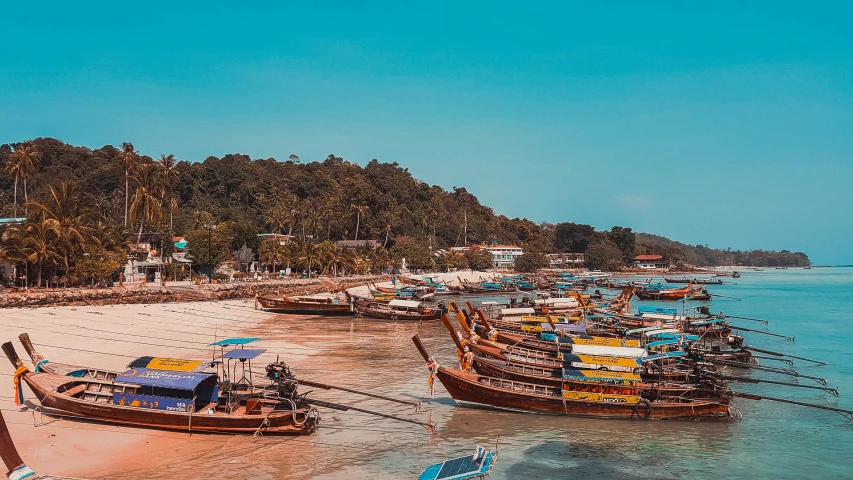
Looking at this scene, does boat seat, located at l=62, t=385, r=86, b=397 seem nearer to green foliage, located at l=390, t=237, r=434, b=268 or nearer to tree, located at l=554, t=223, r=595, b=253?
green foliage, located at l=390, t=237, r=434, b=268

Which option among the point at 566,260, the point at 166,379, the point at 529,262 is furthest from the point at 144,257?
the point at 566,260

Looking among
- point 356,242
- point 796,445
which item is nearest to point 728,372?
point 796,445

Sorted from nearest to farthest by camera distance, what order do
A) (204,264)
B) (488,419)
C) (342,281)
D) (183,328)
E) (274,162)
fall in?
(488,419)
(183,328)
(204,264)
(342,281)
(274,162)

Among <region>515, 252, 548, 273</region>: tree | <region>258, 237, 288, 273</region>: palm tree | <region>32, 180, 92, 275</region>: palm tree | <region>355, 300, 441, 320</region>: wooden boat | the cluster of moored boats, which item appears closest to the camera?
the cluster of moored boats

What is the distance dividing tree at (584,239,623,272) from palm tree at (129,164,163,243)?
13606 centimetres

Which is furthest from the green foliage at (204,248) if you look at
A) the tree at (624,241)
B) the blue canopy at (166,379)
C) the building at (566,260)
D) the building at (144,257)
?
the tree at (624,241)

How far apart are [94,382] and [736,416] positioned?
2222cm

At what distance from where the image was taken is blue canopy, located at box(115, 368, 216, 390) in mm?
17484

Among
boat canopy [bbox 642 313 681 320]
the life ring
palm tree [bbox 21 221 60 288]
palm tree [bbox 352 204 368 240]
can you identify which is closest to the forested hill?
palm tree [bbox 352 204 368 240]

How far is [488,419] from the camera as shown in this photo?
20875mm

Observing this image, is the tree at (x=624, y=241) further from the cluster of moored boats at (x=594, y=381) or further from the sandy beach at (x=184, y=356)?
the cluster of moored boats at (x=594, y=381)

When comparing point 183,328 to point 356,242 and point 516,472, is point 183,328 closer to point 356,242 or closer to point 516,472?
point 516,472

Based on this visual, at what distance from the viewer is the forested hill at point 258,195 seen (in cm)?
9412

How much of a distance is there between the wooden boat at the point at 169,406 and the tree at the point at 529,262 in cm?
14012
